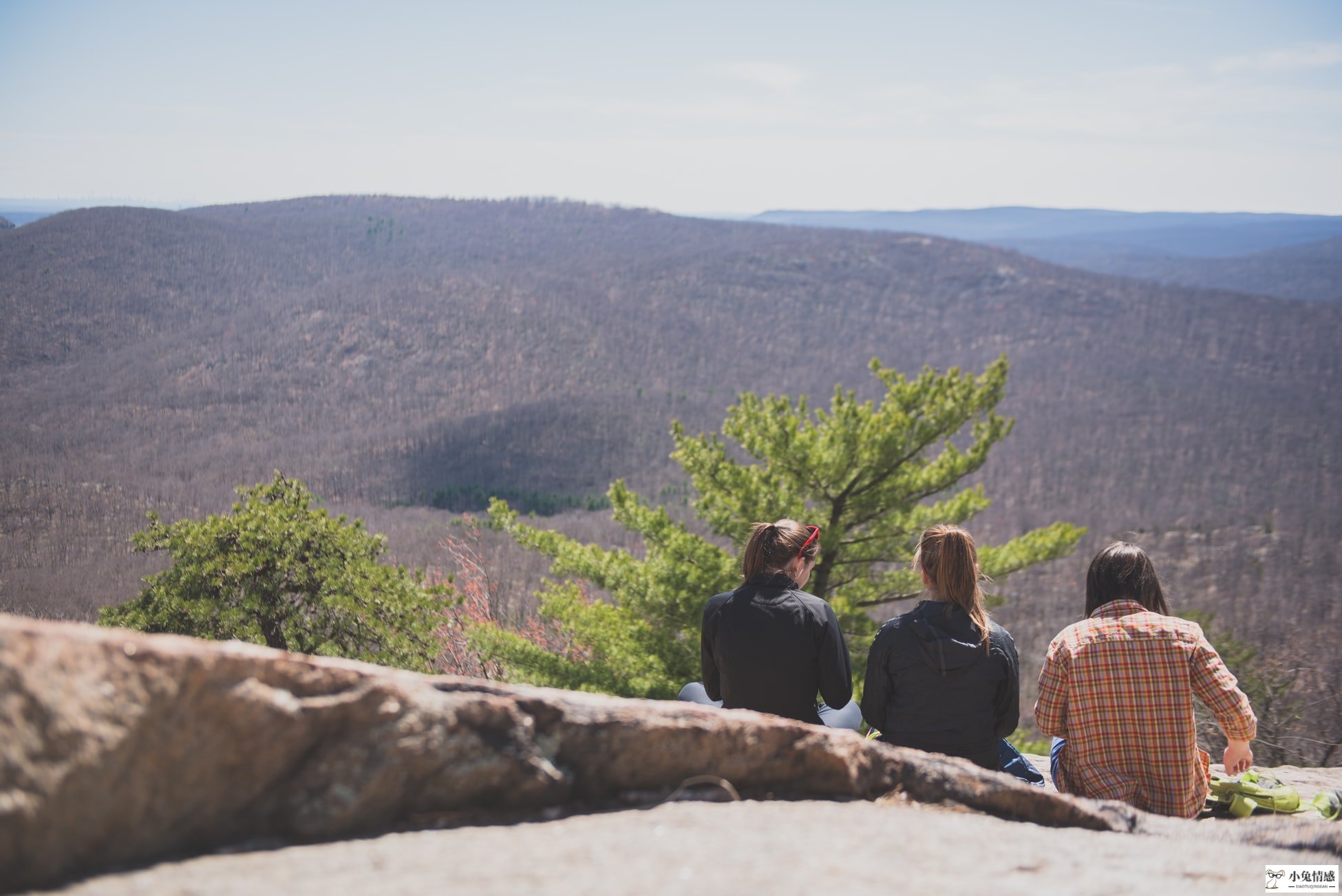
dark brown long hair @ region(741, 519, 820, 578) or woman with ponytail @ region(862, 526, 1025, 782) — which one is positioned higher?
dark brown long hair @ region(741, 519, 820, 578)

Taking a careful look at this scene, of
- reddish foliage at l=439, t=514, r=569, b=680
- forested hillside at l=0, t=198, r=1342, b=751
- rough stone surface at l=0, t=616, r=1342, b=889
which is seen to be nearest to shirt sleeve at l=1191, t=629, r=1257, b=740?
rough stone surface at l=0, t=616, r=1342, b=889

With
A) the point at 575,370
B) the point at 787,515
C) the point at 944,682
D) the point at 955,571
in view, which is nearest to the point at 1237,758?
the point at 944,682

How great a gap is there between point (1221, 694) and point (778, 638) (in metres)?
1.49

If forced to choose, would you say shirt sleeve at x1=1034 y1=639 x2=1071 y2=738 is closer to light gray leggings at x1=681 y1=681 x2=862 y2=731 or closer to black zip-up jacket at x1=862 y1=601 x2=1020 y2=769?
black zip-up jacket at x1=862 y1=601 x2=1020 y2=769

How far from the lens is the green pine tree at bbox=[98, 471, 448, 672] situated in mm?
7180

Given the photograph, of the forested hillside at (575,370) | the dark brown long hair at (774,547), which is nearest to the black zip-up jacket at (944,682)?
the dark brown long hair at (774,547)

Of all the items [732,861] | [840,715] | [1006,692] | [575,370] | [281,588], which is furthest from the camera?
[575,370]

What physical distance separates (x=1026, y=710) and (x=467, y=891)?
83.3 ft

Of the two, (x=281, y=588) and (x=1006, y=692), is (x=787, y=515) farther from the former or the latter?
(x=1006, y=692)

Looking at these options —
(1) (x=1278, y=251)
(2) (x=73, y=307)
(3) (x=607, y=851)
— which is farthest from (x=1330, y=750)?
(1) (x=1278, y=251)

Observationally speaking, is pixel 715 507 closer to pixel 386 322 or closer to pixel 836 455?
pixel 836 455

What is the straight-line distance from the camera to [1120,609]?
302 centimetres

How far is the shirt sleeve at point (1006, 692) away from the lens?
3.19 meters

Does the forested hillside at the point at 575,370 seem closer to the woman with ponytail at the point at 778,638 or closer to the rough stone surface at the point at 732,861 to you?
the woman with ponytail at the point at 778,638
